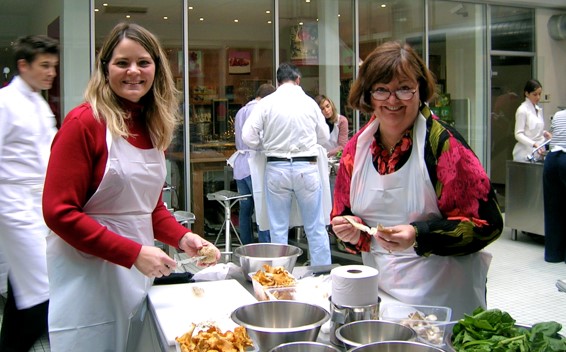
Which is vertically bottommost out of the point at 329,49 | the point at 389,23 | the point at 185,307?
the point at 185,307

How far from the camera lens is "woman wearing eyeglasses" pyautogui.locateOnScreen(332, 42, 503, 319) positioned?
6.13 feet

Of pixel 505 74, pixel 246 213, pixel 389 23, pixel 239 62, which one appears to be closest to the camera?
pixel 246 213

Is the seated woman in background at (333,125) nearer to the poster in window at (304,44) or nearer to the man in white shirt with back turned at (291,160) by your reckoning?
the poster in window at (304,44)

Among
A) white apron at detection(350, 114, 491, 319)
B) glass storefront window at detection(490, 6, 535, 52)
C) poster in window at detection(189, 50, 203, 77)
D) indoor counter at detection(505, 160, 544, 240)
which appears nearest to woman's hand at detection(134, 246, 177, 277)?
white apron at detection(350, 114, 491, 319)

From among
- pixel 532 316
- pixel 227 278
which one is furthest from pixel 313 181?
pixel 227 278

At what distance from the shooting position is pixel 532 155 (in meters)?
6.55

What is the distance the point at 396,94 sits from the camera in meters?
1.95

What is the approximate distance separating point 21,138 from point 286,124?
7.53 ft

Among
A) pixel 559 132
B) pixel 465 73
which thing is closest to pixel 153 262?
pixel 559 132

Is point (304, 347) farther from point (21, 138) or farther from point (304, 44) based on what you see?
point (304, 44)

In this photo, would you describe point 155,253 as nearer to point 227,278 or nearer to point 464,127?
point 227,278

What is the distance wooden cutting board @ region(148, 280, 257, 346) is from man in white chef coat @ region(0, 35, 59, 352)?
3.49ft

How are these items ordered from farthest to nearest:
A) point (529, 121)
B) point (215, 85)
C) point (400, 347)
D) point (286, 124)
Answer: point (529, 121)
point (215, 85)
point (286, 124)
point (400, 347)

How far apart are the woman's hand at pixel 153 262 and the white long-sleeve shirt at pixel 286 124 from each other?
3.18 meters
